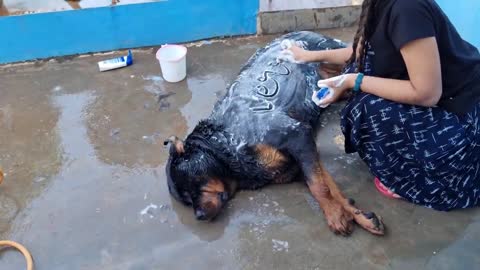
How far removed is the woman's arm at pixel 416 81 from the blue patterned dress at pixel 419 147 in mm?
Answer: 79

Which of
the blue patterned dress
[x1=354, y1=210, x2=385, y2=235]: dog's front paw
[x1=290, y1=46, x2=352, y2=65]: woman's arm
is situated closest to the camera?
the blue patterned dress

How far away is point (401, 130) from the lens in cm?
254

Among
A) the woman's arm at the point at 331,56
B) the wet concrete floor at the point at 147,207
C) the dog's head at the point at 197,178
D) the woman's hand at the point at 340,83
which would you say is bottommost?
the wet concrete floor at the point at 147,207

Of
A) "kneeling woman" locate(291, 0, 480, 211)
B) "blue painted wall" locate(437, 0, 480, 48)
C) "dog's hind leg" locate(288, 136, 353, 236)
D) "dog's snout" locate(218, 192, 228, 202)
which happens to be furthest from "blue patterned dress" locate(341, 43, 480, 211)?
"blue painted wall" locate(437, 0, 480, 48)

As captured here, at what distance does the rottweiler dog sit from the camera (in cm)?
271

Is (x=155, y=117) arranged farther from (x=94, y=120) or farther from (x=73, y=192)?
(x=73, y=192)

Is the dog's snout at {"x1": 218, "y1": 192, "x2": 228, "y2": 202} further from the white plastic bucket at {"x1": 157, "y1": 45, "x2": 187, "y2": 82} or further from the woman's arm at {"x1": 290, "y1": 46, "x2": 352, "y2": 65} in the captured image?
the white plastic bucket at {"x1": 157, "y1": 45, "x2": 187, "y2": 82}

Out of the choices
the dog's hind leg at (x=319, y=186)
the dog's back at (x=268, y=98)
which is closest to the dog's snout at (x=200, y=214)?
the dog's back at (x=268, y=98)

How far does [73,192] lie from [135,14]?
205cm

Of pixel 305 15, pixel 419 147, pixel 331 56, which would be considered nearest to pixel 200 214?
pixel 419 147

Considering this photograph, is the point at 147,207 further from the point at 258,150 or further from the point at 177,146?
the point at 258,150

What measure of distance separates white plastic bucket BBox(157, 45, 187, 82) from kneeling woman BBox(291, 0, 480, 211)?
1.66 m

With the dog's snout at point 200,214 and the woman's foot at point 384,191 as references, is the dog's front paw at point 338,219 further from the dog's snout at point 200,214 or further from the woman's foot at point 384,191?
the dog's snout at point 200,214

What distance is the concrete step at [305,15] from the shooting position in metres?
4.60
